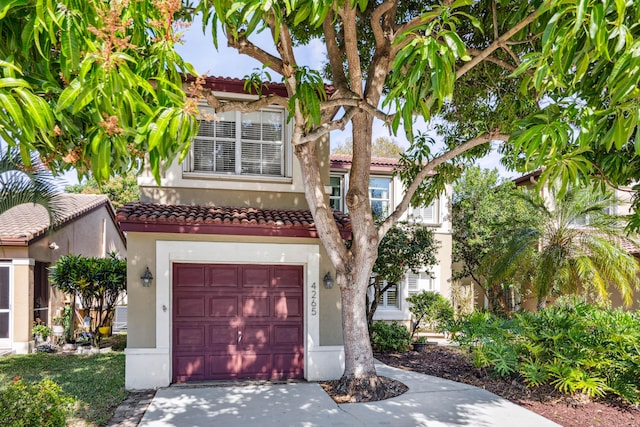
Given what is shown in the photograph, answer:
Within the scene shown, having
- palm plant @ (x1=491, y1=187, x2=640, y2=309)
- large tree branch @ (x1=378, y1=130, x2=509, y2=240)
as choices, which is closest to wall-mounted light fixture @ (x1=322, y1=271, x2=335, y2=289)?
large tree branch @ (x1=378, y1=130, x2=509, y2=240)

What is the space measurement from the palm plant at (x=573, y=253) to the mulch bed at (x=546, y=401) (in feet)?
17.0

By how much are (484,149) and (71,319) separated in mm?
13865

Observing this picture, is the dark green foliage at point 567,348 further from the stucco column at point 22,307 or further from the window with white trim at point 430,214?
the stucco column at point 22,307

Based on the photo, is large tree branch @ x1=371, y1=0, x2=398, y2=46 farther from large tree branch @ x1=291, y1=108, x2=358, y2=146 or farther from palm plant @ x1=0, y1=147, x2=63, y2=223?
palm plant @ x1=0, y1=147, x2=63, y2=223

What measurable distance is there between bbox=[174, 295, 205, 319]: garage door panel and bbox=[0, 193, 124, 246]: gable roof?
159 inches

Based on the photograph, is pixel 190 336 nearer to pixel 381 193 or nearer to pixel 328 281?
pixel 328 281

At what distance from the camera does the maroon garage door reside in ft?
31.2

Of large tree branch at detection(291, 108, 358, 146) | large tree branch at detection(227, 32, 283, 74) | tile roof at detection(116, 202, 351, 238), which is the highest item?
large tree branch at detection(227, 32, 283, 74)

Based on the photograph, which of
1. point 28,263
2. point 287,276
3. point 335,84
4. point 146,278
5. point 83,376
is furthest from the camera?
point 28,263

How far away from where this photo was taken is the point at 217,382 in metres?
9.45

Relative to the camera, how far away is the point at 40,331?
1427 cm

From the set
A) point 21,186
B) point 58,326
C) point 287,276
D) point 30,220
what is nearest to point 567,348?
point 287,276

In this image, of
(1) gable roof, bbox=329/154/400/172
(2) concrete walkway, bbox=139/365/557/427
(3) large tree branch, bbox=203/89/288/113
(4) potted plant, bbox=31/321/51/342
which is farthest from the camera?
(1) gable roof, bbox=329/154/400/172

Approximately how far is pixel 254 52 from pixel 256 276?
4.80m
